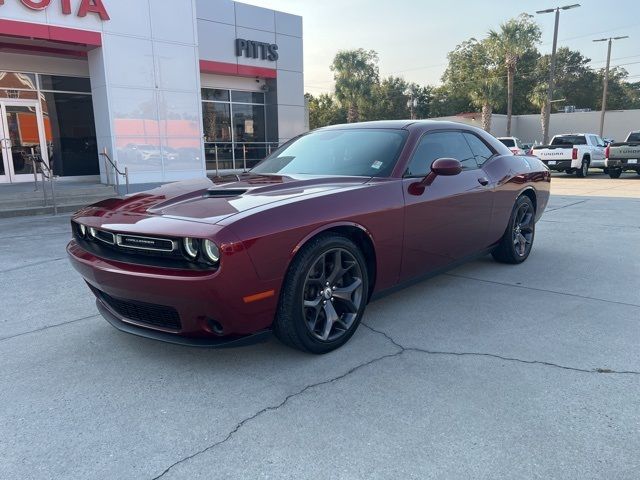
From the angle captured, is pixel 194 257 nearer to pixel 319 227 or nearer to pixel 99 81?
pixel 319 227

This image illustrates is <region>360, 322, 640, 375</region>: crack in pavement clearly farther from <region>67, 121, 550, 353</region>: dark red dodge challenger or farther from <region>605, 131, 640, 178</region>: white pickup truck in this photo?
<region>605, 131, 640, 178</region>: white pickup truck

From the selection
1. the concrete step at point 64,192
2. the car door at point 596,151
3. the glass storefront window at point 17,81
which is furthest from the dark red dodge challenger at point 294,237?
the car door at point 596,151

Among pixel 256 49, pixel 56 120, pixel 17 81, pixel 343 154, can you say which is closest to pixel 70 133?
pixel 56 120

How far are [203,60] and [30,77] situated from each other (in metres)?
5.76

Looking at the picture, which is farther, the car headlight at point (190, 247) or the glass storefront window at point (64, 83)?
the glass storefront window at point (64, 83)

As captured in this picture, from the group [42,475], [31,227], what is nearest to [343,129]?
[42,475]

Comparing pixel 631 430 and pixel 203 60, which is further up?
pixel 203 60

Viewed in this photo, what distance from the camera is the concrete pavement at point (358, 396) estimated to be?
85.1 inches

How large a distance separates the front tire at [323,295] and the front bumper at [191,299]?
0.13 meters

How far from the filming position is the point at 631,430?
2355mm


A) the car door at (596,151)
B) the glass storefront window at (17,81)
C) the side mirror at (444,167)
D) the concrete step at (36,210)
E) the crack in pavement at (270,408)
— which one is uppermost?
the glass storefront window at (17,81)

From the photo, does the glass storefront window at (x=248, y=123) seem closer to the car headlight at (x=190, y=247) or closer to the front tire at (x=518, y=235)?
the front tire at (x=518, y=235)

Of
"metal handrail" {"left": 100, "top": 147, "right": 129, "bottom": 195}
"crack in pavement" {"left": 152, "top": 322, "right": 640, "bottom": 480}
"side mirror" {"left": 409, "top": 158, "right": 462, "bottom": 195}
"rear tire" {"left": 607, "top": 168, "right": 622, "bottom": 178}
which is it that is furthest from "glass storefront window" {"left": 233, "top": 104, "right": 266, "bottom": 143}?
"crack in pavement" {"left": 152, "top": 322, "right": 640, "bottom": 480}

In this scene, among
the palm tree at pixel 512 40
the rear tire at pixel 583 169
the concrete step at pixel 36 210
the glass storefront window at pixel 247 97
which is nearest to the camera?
the concrete step at pixel 36 210
